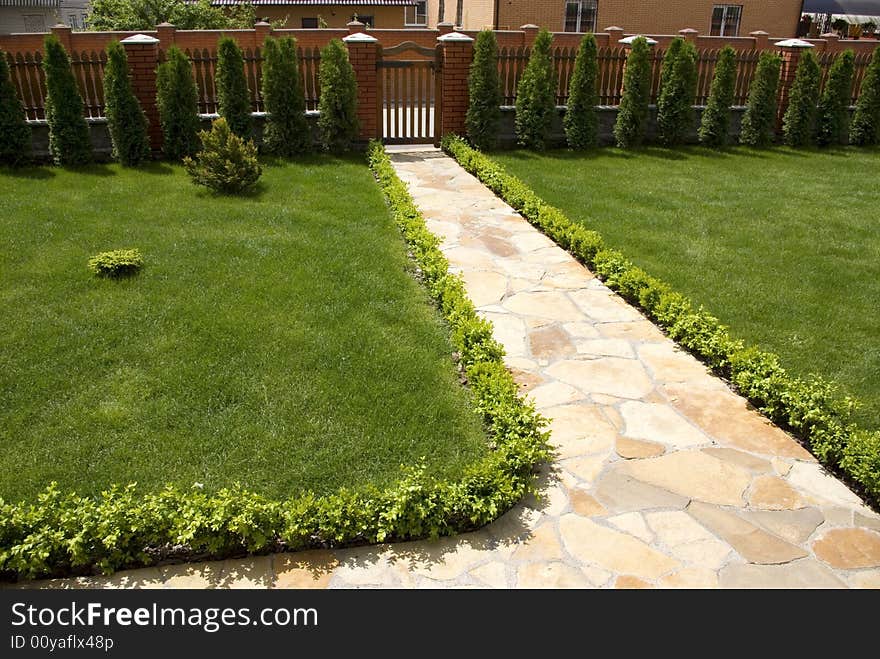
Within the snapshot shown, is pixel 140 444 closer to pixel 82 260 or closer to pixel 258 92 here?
pixel 82 260

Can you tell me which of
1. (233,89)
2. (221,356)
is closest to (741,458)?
(221,356)

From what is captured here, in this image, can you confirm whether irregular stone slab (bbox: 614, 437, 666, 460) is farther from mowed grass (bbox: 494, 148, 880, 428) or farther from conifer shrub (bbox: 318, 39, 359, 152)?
conifer shrub (bbox: 318, 39, 359, 152)

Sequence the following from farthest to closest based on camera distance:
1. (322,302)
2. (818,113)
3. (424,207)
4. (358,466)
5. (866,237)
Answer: (818,113), (424,207), (866,237), (322,302), (358,466)

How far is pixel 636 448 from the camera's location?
4457 millimetres

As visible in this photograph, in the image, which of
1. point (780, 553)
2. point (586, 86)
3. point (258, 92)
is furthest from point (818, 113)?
point (780, 553)

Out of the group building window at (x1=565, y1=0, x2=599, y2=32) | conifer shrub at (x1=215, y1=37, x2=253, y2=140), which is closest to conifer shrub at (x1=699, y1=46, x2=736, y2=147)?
conifer shrub at (x1=215, y1=37, x2=253, y2=140)

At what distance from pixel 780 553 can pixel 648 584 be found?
30.5 inches

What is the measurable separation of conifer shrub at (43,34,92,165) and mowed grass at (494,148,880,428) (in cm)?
678

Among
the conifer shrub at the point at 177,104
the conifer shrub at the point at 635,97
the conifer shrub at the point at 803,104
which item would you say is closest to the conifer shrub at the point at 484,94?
the conifer shrub at the point at 635,97

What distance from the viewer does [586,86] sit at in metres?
12.9

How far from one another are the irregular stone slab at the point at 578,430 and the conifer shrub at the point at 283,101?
339 inches

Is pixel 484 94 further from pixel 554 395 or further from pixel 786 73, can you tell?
pixel 554 395

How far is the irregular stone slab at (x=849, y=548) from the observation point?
139 inches

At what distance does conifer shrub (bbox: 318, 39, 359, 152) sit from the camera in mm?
11750
